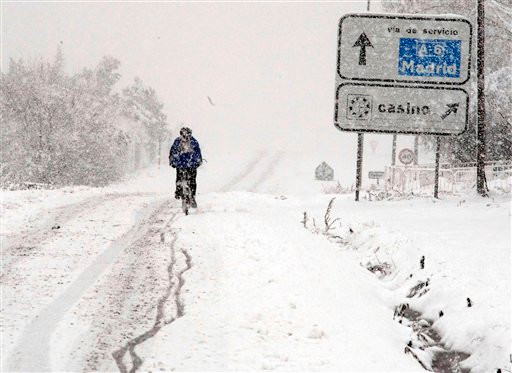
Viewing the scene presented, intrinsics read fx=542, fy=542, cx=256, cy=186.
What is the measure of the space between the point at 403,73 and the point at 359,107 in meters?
0.84

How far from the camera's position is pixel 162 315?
5371mm

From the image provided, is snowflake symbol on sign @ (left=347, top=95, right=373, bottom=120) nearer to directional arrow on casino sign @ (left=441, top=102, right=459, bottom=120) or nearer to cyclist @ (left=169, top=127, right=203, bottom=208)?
directional arrow on casino sign @ (left=441, top=102, right=459, bottom=120)

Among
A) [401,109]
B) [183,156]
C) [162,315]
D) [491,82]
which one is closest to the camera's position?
[162,315]

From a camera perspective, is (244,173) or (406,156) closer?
(406,156)

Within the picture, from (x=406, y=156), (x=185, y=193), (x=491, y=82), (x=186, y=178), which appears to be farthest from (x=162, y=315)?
(x=406, y=156)

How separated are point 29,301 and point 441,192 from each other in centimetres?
1635

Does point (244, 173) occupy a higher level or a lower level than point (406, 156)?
lower

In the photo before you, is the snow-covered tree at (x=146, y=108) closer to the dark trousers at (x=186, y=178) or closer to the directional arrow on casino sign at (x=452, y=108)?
→ the dark trousers at (x=186, y=178)

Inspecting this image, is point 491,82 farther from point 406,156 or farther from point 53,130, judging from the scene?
point 53,130

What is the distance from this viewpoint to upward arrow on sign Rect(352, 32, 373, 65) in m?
7.27

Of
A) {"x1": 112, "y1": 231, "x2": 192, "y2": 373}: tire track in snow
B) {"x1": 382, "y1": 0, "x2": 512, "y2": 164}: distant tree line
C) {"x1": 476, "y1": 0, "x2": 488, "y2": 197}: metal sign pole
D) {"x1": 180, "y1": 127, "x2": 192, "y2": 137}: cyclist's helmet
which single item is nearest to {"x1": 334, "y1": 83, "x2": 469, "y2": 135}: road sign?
{"x1": 112, "y1": 231, "x2": 192, "y2": 373}: tire track in snow

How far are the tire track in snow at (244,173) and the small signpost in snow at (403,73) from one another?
29.7 meters

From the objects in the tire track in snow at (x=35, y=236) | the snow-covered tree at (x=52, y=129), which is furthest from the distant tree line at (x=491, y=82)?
the snow-covered tree at (x=52, y=129)

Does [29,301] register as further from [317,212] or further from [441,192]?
[441,192]
